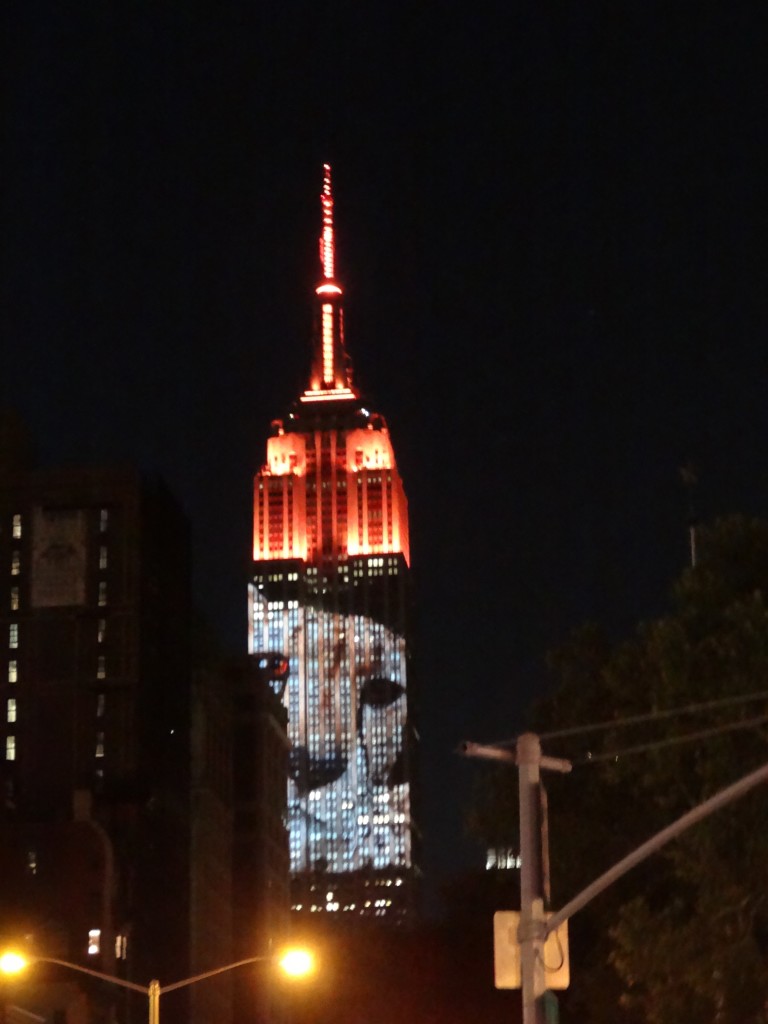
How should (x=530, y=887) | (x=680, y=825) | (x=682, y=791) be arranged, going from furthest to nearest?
(x=682, y=791) → (x=530, y=887) → (x=680, y=825)

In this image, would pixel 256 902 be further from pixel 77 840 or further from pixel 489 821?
pixel 489 821

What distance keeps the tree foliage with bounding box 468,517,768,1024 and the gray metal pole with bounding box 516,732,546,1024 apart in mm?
13283

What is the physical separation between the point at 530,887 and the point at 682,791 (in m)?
21.9

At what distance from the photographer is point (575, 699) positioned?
4941cm

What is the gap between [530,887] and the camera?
19406 millimetres

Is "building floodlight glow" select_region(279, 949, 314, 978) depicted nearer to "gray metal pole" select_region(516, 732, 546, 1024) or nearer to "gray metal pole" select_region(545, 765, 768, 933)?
"gray metal pole" select_region(516, 732, 546, 1024)

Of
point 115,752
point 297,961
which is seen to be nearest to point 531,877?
point 297,961

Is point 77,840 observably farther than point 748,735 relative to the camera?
Yes

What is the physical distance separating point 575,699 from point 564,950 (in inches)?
1181

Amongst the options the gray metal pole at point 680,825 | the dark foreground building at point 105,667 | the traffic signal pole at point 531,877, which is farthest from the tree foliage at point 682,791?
the dark foreground building at point 105,667

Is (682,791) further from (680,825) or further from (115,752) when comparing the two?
Result: (115,752)

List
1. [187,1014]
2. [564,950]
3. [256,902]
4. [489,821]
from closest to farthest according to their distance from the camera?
[564,950] < [489,821] < [187,1014] < [256,902]

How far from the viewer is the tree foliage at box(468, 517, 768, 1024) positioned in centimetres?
3753

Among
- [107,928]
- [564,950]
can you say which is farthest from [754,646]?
[107,928]
